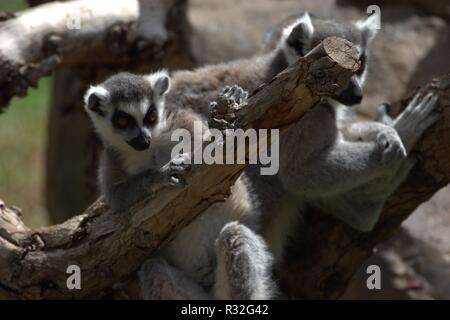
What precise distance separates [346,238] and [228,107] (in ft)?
6.32

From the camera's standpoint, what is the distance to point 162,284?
16.5ft

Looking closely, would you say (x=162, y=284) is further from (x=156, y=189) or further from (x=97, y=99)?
(x=97, y=99)

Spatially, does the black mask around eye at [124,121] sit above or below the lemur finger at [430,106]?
below

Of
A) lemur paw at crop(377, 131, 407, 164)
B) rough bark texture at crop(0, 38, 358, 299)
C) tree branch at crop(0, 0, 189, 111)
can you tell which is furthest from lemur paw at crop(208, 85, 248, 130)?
tree branch at crop(0, 0, 189, 111)

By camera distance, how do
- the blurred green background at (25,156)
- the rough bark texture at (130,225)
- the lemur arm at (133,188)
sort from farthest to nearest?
1. the blurred green background at (25,156)
2. the lemur arm at (133,188)
3. the rough bark texture at (130,225)

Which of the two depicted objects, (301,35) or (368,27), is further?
(368,27)

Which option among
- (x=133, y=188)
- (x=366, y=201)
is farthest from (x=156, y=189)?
(x=366, y=201)

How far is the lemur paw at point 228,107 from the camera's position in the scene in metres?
4.14

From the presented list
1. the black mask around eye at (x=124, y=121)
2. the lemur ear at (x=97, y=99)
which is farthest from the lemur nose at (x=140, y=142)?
the lemur ear at (x=97, y=99)

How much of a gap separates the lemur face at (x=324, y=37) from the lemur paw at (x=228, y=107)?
1.21 metres

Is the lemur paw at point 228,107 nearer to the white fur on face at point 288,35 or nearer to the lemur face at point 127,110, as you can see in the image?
the lemur face at point 127,110

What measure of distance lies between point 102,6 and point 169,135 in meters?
2.31

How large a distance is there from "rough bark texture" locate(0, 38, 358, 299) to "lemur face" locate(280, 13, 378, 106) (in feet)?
3.72

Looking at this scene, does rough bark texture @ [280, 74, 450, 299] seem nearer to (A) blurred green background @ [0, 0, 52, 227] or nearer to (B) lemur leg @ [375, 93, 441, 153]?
(B) lemur leg @ [375, 93, 441, 153]
